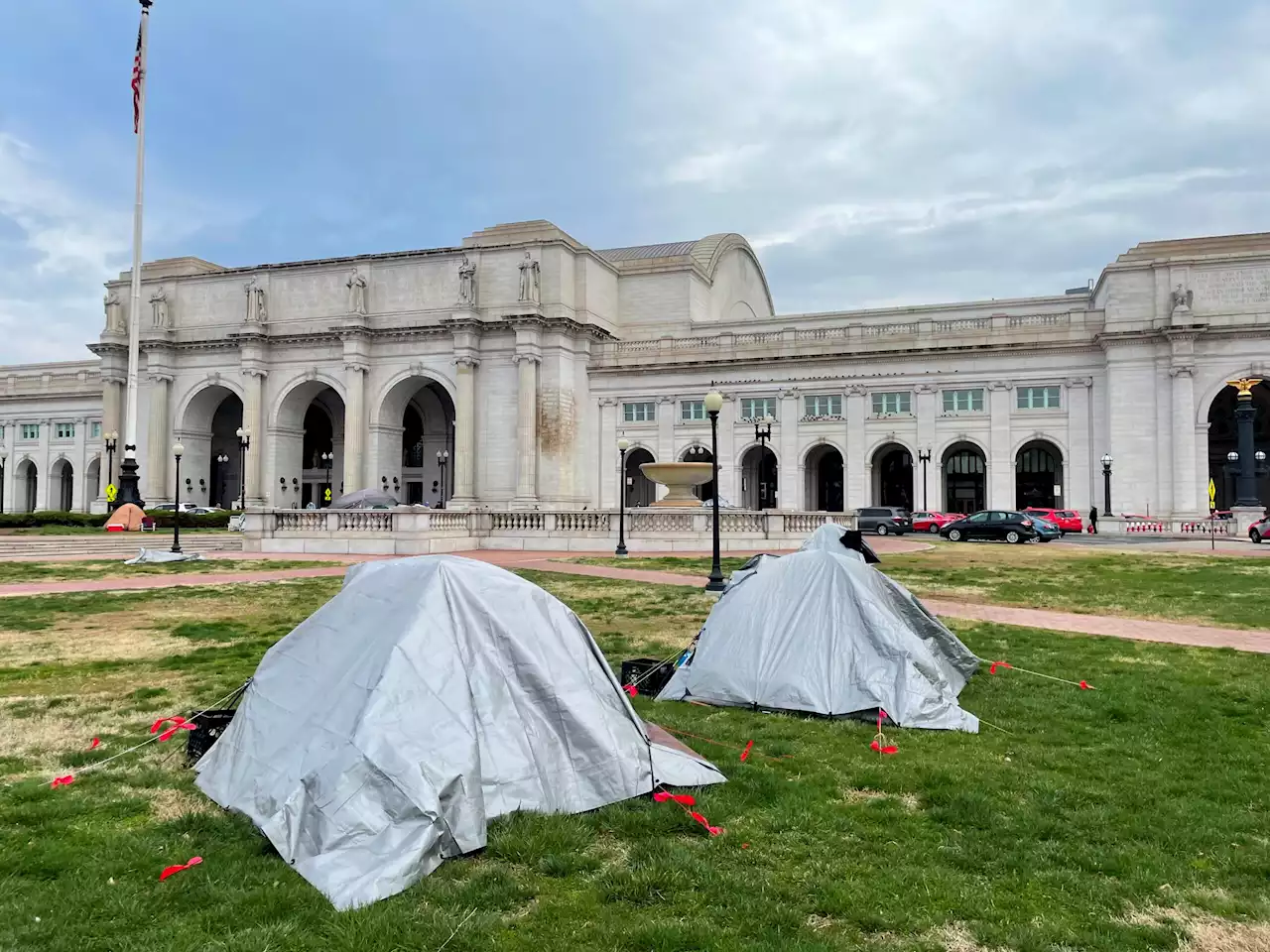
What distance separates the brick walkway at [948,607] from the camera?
13273 mm

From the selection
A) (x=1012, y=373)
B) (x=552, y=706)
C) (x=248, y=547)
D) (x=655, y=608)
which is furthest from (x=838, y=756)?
(x=1012, y=373)

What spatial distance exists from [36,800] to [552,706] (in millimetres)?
3633

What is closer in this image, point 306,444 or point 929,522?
point 929,522

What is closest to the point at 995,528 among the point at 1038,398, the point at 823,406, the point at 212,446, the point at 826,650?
the point at 1038,398

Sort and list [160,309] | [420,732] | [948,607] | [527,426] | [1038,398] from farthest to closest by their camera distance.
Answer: [160,309], [527,426], [1038,398], [948,607], [420,732]

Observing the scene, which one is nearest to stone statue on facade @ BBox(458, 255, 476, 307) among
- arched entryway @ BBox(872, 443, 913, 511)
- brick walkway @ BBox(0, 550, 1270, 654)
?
arched entryway @ BBox(872, 443, 913, 511)

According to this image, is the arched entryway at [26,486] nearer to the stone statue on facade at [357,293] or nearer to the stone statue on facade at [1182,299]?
the stone statue on facade at [357,293]

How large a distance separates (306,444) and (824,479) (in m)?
41.9

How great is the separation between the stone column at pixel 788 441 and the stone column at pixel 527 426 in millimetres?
15443

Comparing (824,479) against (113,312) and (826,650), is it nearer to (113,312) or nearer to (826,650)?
(113,312)

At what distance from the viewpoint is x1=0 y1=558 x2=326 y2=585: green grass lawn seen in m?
23.0

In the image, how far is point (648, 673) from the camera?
386 inches

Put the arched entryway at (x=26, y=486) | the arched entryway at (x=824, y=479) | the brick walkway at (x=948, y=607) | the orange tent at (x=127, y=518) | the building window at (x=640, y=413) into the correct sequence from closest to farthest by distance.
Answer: the brick walkway at (x=948, y=607)
the orange tent at (x=127, y=518)
the building window at (x=640, y=413)
the arched entryway at (x=824, y=479)
the arched entryway at (x=26, y=486)

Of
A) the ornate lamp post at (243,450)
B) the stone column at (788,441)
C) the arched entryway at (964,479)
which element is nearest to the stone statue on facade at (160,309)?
the ornate lamp post at (243,450)
